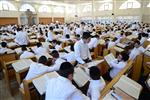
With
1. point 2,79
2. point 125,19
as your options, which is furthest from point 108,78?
point 125,19

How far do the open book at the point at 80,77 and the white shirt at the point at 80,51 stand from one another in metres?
0.93

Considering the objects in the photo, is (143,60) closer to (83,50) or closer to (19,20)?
(83,50)

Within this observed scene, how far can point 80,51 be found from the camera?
4230mm

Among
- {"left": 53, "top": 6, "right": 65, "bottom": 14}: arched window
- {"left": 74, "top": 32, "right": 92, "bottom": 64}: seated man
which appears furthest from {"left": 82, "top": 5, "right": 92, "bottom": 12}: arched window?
{"left": 74, "top": 32, "right": 92, "bottom": 64}: seated man

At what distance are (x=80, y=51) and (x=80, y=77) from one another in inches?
51.7

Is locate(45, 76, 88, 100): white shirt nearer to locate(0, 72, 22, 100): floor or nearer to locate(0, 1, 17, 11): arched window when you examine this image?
locate(0, 72, 22, 100): floor

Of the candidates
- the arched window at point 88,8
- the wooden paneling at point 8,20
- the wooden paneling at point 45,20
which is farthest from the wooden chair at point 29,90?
the arched window at point 88,8

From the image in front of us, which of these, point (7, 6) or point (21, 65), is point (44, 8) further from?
point (21, 65)

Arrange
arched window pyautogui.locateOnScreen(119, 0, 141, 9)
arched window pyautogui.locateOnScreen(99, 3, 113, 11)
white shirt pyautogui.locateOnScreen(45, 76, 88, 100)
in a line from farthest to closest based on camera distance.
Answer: arched window pyautogui.locateOnScreen(99, 3, 113, 11), arched window pyautogui.locateOnScreen(119, 0, 141, 9), white shirt pyautogui.locateOnScreen(45, 76, 88, 100)

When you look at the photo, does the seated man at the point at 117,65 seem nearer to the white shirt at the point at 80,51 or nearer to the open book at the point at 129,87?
the white shirt at the point at 80,51

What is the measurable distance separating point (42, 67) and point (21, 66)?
3.05 ft

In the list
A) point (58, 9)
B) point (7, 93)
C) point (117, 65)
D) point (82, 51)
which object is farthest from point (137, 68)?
point (58, 9)

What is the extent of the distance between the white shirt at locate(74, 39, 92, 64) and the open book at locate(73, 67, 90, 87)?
928 millimetres

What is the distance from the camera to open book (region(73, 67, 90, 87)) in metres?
2.93
